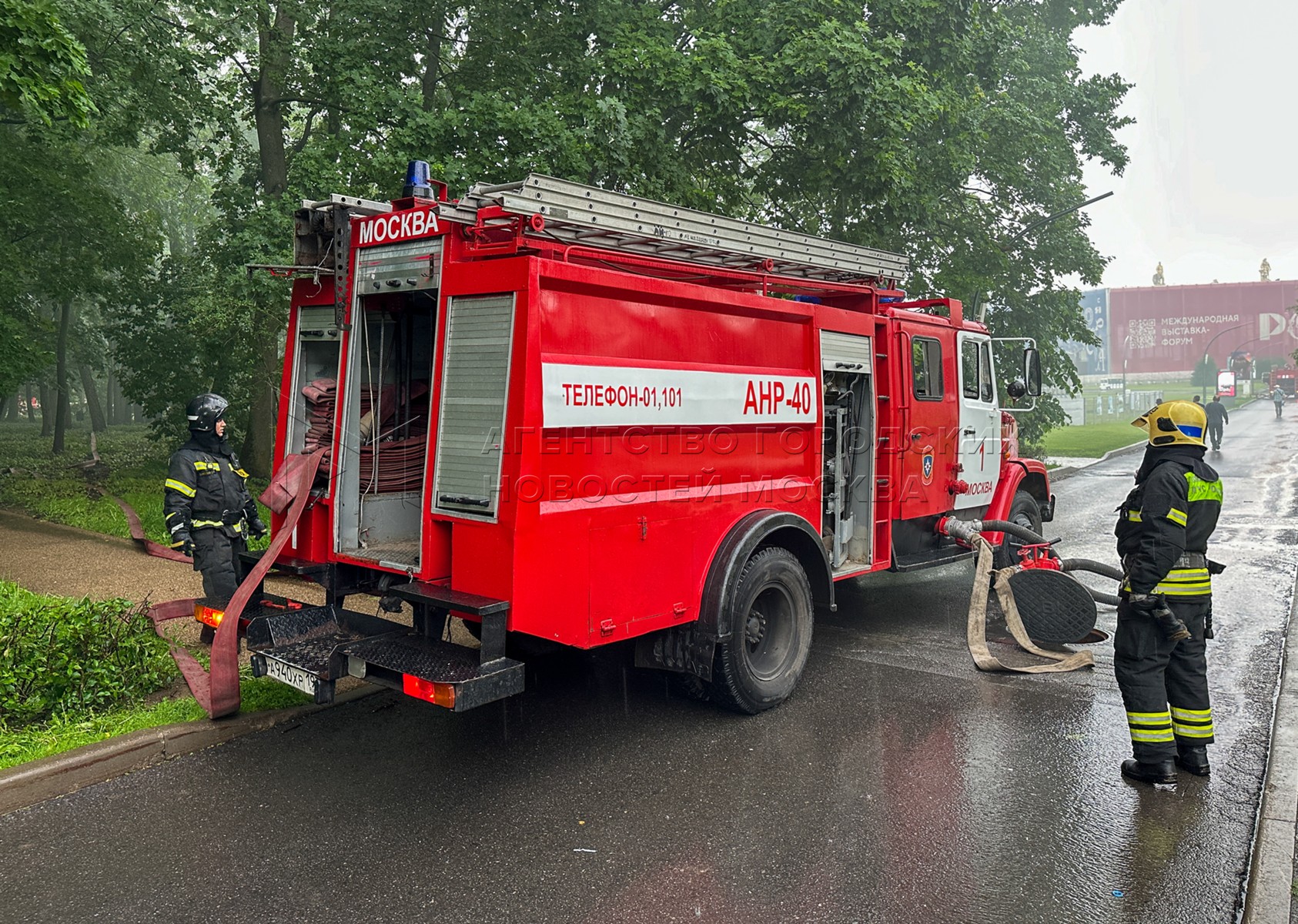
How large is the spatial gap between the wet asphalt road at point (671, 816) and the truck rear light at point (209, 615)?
706 millimetres

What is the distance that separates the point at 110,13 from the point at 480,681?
10.2 metres

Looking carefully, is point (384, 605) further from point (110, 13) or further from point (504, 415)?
point (110, 13)

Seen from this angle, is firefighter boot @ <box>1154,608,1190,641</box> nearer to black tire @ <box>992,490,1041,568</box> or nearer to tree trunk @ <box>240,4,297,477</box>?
black tire @ <box>992,490,1041,568</box>

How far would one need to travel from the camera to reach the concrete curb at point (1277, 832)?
3414 millimetres

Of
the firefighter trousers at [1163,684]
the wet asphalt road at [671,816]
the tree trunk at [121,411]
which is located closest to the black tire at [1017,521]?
the wet asphalt road at [671,816]

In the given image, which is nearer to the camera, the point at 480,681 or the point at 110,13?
the point at 480,681

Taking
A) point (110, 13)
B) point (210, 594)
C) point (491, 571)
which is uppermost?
point (110, 13)

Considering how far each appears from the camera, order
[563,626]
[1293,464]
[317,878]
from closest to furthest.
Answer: [317,878] < [563,626] < [1293,464]

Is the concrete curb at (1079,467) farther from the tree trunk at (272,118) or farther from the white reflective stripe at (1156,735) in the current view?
the tree trunk at (272,118)

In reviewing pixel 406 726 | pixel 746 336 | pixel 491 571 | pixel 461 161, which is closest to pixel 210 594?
pixel 406 726

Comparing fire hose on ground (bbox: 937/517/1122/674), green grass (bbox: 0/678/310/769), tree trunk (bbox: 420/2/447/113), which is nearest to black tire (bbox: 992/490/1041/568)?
fire hose on ground (bbox: 937/517/1122/674)

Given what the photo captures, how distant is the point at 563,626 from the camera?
4285 millimetres

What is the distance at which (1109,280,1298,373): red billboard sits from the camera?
80.9 meters

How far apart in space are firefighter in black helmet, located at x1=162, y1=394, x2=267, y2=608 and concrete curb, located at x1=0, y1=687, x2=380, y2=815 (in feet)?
4.00
